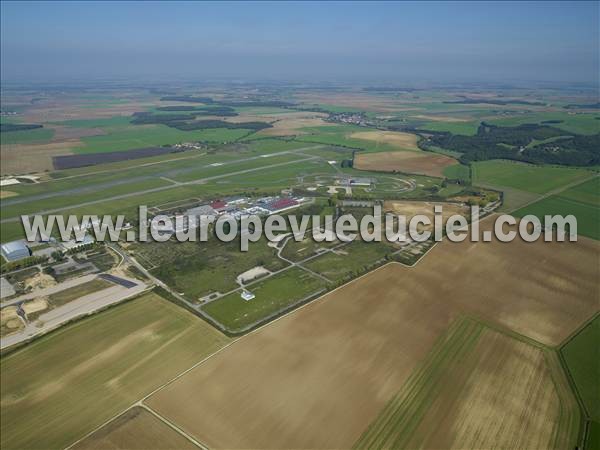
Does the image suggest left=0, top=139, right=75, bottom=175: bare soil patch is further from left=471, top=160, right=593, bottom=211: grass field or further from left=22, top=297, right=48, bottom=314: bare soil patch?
left=471, top=160, right=593, bottom=211: grass field

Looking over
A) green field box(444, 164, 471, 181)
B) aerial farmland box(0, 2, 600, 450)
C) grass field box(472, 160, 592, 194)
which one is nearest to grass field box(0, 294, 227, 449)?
aerial farmland box(0, 2, 600, 450)

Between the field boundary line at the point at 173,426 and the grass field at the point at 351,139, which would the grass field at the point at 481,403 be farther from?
the grass field at the point at 351,139

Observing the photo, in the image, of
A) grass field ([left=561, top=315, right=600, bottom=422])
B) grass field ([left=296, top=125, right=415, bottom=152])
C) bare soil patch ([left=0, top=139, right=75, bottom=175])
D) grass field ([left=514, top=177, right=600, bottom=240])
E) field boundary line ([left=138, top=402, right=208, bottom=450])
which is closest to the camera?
field boundary line ([left=138, top=402, right=208, bottom=450])

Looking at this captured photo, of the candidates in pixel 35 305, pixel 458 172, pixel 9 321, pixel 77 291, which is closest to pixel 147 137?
pixel 458 172

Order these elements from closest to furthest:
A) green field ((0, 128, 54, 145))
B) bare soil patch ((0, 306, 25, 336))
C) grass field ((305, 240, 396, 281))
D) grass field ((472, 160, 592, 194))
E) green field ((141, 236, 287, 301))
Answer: bare soil patch ((0, 306, 25, 336)) → green field ((141, 236, 287, 301)) → grass field ((305, 240, 396, 281)) → grass field ((472, 160, 592, 194)) → green field ((0, 128, 54, 145))

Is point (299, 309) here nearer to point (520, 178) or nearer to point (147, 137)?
point (520, 178)

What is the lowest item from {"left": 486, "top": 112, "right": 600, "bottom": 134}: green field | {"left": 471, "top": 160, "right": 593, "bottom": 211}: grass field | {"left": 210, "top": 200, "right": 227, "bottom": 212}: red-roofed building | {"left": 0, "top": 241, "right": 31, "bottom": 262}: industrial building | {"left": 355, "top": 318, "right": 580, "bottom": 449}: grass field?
{"left": 355, "top": 318, "right": 580, "bottom": 449}: grass field
